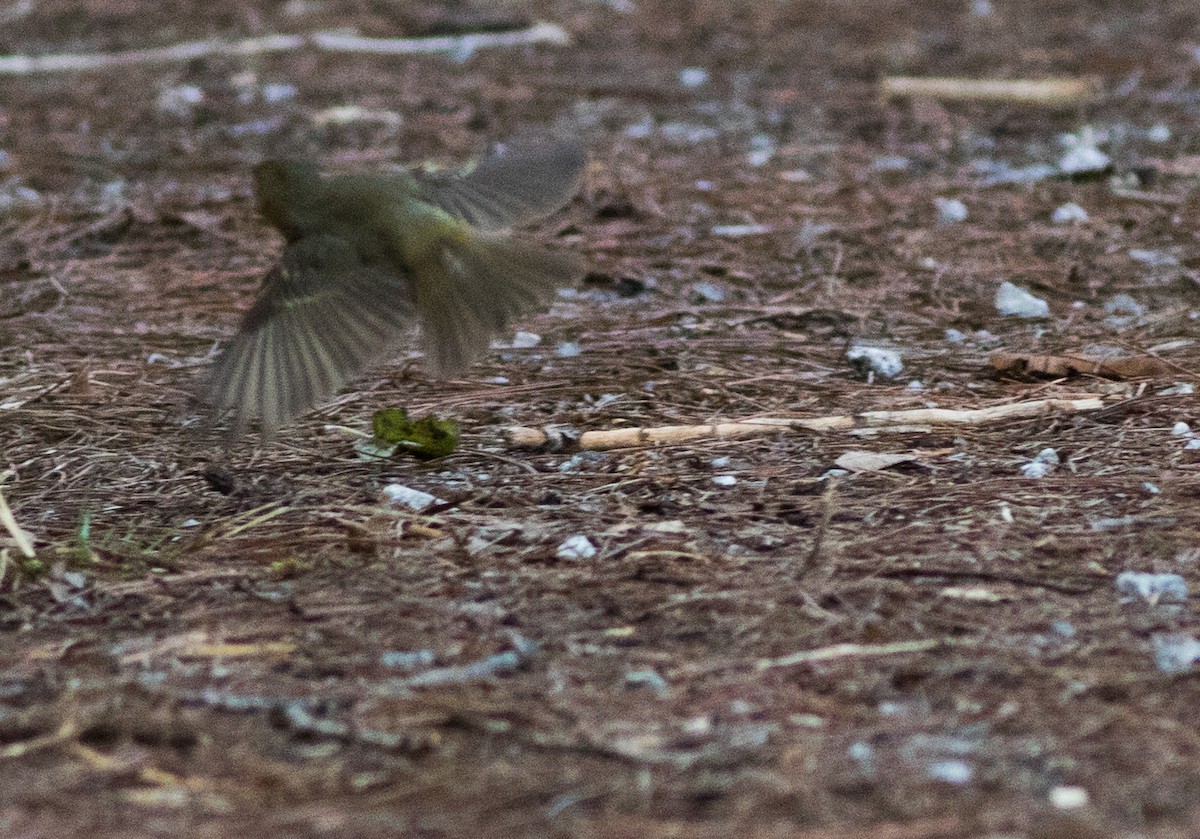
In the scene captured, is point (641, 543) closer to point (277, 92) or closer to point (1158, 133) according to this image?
point (1158, 133)

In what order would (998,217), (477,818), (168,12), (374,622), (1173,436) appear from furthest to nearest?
(168,12)
(998,217)
(1173,436)
(374,622)
(477,818)

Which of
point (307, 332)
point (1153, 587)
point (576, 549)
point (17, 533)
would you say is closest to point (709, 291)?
point (307, 332)

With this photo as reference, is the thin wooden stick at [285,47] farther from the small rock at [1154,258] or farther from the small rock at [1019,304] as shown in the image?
the small rock at [1019,304]

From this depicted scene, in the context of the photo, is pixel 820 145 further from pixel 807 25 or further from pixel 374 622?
pixel 374 622

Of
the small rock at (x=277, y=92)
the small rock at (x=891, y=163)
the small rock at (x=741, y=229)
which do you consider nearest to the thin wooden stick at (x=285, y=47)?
the small rock at (x=277, y=92)

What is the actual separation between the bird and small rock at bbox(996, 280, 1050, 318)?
190 cm

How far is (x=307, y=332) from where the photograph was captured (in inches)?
144

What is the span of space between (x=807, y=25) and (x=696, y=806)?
30.3 ft

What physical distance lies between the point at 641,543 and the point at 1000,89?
5.81m

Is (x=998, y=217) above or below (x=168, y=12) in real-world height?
below

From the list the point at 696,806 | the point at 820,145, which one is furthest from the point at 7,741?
the point at 820,145

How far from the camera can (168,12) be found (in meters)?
10.7

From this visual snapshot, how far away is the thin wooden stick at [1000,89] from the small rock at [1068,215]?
2096mm

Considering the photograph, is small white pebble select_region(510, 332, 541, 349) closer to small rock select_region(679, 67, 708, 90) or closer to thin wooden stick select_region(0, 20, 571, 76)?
small rock select_region(679, 67, 708, 90)
